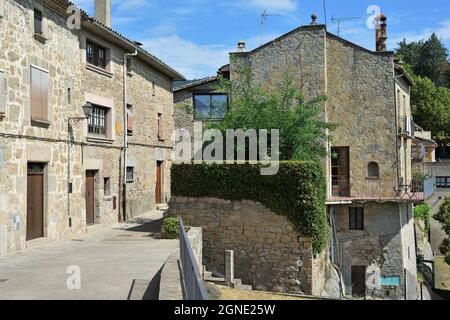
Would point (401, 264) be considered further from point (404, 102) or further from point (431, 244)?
point (431, 244)

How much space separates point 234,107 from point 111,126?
5011mm

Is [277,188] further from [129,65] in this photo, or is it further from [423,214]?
[423,214]

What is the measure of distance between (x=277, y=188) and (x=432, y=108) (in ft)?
126

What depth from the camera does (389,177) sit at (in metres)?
21.5

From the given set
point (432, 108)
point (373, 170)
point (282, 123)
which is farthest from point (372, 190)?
point (432, 108)

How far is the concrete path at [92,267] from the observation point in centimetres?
816

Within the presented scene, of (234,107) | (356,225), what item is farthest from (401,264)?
(234,107)

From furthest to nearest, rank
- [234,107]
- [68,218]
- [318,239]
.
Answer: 1. [234,107]
2. [68,218]
3. [318,239]

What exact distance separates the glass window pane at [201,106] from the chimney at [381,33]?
8.71 meters

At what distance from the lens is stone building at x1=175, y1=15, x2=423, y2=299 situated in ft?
69.6

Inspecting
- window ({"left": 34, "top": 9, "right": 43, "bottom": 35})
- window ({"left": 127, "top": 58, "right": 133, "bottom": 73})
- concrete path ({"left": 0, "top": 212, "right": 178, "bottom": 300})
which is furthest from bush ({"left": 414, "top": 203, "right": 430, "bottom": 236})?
window ({"left": 34, "top": 9, "right": 43, "bottom": 35})

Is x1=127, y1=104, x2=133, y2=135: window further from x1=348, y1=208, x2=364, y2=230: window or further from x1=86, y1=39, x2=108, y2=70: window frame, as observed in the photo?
x1=348, y1=208, x2=364, y2=230: window

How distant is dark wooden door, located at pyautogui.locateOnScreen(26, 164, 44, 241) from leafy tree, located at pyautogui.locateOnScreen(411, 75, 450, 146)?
4191 cm

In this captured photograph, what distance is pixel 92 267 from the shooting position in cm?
1034
